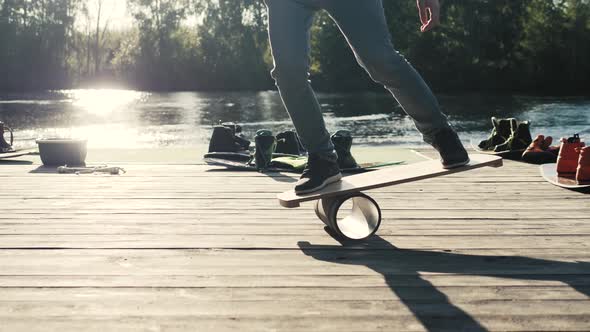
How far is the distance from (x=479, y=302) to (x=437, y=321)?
0.22 metres

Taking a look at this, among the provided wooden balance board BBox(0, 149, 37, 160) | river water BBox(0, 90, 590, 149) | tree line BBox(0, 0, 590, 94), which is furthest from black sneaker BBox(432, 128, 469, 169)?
tree line BBox(0, 0, 590, 94)

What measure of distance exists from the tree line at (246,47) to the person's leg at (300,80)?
43.3 meters

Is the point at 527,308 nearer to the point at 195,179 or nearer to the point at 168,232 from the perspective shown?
the point at 168,232

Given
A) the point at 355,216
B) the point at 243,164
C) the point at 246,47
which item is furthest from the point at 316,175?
the point at 246,47

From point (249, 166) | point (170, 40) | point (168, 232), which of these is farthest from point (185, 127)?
point (170, 40)

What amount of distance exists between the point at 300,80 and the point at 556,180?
7.55 feet

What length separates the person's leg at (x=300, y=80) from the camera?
279cm

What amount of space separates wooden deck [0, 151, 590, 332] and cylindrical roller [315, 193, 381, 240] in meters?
0.07

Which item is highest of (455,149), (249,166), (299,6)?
(299,6)

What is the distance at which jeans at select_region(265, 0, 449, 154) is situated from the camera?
273 centimetres

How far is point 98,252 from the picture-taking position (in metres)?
2.67

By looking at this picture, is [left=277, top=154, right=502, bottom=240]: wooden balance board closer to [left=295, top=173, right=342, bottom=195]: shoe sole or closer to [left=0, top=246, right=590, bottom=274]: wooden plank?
[left=295, top=173, right=342, bottom=195]: shoe sole

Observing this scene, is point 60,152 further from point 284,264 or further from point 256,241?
point 284,264

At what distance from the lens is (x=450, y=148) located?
2900 mm
